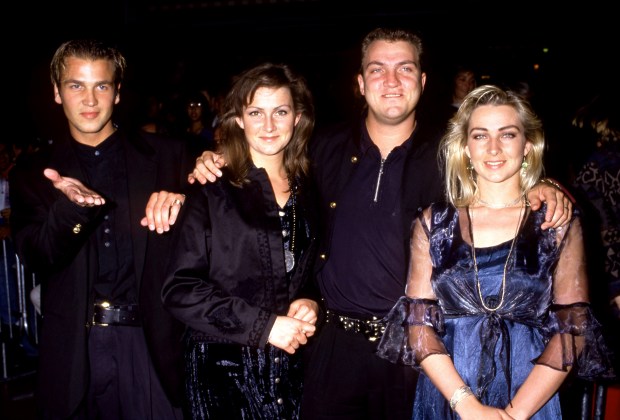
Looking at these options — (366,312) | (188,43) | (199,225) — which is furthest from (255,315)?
(188,43)

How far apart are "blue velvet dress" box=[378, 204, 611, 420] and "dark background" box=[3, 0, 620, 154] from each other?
4.70 meters

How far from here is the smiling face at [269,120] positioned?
224 centimetres

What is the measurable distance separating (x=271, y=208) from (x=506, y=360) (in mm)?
965

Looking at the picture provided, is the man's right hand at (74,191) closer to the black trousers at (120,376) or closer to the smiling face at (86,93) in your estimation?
the smiling face at (86,93)

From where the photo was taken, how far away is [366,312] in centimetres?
241

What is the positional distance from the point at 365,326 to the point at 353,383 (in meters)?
0.23

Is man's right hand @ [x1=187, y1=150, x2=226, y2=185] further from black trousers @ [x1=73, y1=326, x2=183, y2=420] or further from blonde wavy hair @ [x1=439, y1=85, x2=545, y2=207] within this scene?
blonde wavy hair @ [x1=439, y1=85, x2=545, y2=207]

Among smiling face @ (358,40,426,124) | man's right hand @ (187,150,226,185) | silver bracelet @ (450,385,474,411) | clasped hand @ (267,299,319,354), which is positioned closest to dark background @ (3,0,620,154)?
smiling face @ (358,40,426,124)

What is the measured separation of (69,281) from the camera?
2314mm

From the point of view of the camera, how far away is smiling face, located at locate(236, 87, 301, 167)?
2244 mm

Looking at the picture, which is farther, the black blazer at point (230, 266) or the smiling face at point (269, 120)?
the smiling face at point (269, 120)

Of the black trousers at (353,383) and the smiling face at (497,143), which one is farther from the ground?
the smiling face at (497,143)

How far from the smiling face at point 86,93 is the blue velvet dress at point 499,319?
138 centimetres

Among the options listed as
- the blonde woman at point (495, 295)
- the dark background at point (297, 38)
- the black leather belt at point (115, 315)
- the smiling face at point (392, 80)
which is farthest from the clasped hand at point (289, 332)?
the dark background at point (297, 38)
